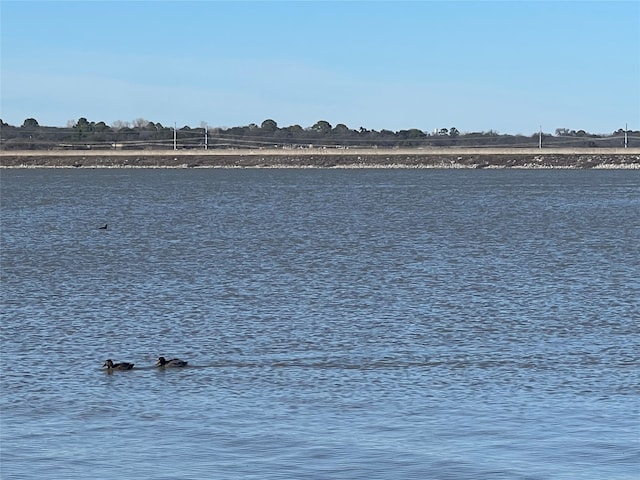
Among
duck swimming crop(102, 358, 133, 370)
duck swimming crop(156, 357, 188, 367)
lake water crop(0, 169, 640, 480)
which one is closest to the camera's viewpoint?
lake water crop(0, 169, 640, 480)

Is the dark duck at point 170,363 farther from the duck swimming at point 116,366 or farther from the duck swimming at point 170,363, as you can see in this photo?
the duck swimming at point 116,366

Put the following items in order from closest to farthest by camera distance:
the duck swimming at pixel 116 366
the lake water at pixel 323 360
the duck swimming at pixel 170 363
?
the lake water at pixel 323 360 → the duck swimming at pixel 116 366 → the duck swimming at pixel 170 363

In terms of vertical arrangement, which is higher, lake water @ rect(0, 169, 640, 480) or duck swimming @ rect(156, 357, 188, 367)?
duck swimming @ rect(156, 357, 188, 367)

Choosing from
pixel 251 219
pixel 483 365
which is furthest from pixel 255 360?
pixel 251 219

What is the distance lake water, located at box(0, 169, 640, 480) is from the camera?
1578 centimetres

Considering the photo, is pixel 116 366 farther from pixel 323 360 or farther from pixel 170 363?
pixel 323 360

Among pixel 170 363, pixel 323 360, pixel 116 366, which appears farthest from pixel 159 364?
pixel 323 360

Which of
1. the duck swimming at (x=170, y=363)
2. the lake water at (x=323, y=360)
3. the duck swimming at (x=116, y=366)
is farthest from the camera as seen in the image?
the duck swimming at (x=170, y=363)

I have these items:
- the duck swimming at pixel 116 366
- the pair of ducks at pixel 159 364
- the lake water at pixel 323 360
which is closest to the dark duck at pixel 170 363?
the pair of ducks at pixel 159 364

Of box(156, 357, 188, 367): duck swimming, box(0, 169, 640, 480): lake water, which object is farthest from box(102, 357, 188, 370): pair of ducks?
box(0, 169, 640, 480): lake water

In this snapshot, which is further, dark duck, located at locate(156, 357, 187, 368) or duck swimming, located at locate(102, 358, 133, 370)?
dark duck, located at locate(156, 357, 187, 368)

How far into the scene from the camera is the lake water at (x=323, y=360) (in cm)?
1578

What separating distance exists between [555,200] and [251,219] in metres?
32.5

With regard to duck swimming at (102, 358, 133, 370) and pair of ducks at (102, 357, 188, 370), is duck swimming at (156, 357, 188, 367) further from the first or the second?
duck swimming at (102, 358, 133, 370)
